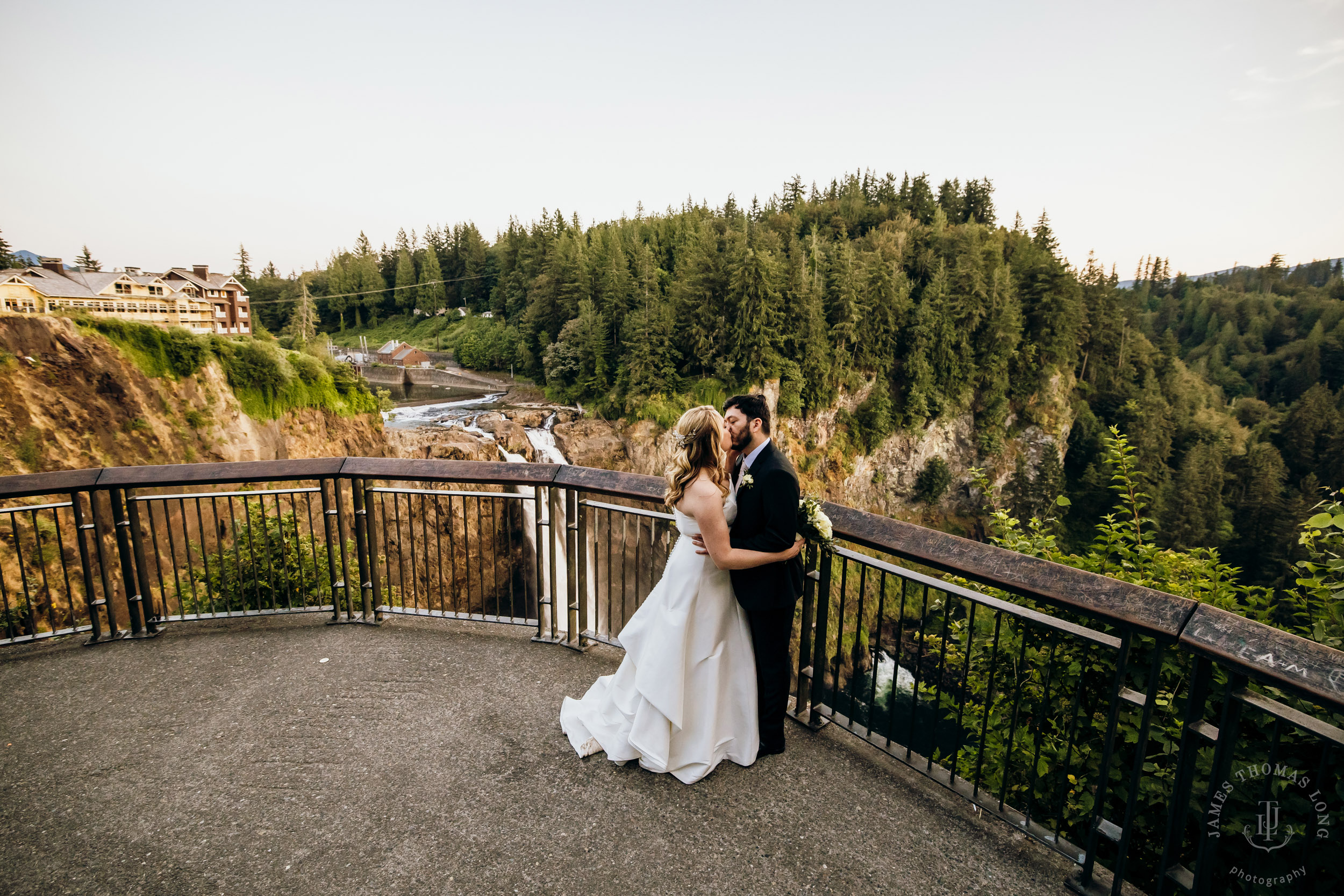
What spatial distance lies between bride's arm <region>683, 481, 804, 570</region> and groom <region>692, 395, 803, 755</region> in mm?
50

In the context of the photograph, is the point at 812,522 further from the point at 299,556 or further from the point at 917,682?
the point at 299,556

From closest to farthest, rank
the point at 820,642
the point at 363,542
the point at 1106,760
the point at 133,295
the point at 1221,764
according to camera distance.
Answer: the point at 1221,764
the point at 1106,760
the point at 820,642
the point at 363,542
the point at 133,295

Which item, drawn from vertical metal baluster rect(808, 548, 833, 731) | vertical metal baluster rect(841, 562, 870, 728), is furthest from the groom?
vertical metal baluster rect(841, 562, 870, 728)

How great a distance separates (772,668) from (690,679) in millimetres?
455

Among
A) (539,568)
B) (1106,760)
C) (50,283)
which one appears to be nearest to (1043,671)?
(1106,760)

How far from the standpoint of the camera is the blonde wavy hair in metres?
3.14

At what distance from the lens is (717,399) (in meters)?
46.3

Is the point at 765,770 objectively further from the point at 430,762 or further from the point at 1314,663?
the point at 1314,663

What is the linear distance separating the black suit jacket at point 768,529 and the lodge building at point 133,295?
74.5ft

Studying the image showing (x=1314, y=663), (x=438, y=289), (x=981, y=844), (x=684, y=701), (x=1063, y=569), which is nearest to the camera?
(x=1314, y=663)

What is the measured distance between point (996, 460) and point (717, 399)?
94.4ft

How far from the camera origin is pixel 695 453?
10.4ft

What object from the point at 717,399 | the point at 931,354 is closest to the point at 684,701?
the point at 717,399

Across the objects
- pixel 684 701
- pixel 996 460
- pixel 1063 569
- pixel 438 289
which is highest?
pixel 438 289
